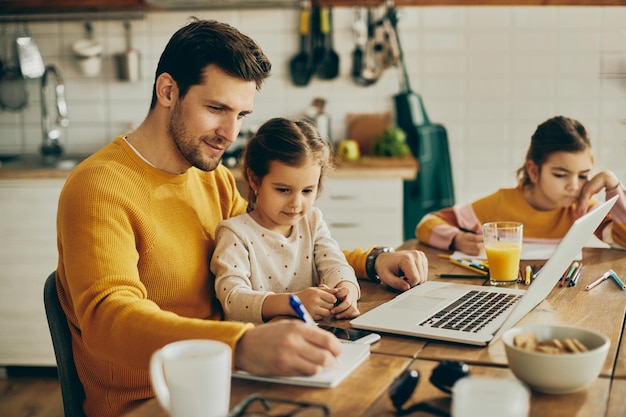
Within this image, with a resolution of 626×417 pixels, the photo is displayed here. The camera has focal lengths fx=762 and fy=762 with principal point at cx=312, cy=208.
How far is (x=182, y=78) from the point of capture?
62.9 inches

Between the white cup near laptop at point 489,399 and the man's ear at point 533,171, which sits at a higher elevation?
the man's ear at point 533,171

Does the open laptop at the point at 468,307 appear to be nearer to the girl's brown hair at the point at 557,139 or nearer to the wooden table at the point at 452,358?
the wooden table at the point at 452,358

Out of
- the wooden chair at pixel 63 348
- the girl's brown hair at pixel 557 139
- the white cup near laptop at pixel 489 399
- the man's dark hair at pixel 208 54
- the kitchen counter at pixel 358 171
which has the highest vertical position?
the man's dark hair at pixel 208 54

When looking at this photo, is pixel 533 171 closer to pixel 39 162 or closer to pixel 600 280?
pixel 600 280

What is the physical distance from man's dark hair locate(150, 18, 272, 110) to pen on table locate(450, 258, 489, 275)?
717 mm

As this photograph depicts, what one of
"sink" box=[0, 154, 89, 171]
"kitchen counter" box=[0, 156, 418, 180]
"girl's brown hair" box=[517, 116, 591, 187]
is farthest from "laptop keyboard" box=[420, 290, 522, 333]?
"sink" box=[0, 154, 89, 171]

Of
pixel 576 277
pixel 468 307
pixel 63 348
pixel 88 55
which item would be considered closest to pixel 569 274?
pixel 576 277

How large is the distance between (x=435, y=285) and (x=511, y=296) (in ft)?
0.58

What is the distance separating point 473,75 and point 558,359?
2881mm

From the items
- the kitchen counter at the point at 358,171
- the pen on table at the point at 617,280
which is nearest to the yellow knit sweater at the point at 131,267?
the pen on table at the point at 617,280

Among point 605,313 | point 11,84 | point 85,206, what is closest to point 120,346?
point 85,206

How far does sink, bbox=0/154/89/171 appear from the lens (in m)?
3.63

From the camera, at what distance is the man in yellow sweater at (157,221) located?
1.32 m

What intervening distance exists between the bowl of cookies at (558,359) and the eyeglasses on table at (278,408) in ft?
0.92
